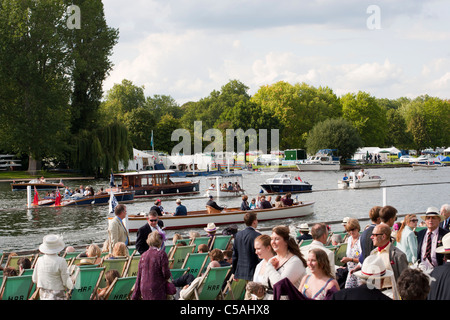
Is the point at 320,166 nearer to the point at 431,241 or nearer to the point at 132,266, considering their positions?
the point at 132,266

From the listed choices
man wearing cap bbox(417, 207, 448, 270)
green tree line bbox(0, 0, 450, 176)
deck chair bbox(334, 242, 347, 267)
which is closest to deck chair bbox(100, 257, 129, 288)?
deck chair bbox(334, 242, 347, 267)

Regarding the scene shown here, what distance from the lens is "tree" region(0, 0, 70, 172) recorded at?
69.7 metres

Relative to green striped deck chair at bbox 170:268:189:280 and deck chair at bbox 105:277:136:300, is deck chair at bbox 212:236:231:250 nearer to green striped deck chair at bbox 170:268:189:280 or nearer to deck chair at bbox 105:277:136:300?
green striped deck chair at bbox 170:268:189:280

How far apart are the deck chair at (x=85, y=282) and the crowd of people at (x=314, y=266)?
0.51m

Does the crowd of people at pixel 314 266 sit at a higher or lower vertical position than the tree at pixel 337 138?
lower

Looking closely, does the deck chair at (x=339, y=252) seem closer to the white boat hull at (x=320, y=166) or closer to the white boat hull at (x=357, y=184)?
the white boat hull at (x=357, y=184)

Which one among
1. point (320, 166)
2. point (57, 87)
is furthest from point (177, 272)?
point (320, 166)

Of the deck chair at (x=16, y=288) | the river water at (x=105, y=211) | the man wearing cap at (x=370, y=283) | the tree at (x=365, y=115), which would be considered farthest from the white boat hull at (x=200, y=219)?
the tree at (x=365, y=115)

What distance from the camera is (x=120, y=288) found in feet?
27.5

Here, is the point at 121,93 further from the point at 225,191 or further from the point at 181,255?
the point at 181,255

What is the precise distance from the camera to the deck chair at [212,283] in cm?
851

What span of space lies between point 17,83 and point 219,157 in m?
46.9
